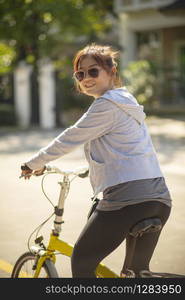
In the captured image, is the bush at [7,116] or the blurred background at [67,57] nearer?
the blurred background at [67,57]

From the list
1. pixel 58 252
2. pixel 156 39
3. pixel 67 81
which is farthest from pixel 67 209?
pixel 156 39

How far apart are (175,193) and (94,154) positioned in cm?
528

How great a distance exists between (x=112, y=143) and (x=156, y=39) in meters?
24.4

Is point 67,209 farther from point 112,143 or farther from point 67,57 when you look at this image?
point 67,57

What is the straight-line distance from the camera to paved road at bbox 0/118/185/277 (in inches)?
216

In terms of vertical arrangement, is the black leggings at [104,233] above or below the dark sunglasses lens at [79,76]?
below

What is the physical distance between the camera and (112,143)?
319 cm

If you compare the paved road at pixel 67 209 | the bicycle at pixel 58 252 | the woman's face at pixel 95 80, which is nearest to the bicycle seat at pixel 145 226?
the bicycle at pixel 58 252

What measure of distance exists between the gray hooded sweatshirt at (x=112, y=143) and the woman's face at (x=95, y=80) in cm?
8

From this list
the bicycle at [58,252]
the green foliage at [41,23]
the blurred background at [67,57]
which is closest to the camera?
the bicycle at [58,252]

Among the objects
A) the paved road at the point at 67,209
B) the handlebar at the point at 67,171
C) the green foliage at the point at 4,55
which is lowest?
the paved road at the point at 67,209

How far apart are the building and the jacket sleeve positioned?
2016 cm

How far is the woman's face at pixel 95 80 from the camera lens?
10.8ft

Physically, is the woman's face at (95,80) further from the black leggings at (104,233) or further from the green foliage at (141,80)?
the green foliage at (141,80)
